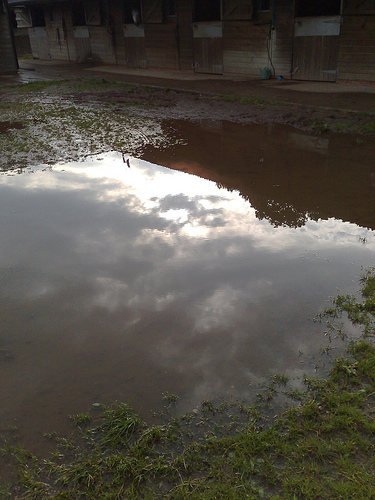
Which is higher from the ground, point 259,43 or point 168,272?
point 259,43

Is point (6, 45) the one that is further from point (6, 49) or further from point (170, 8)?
point (170, 8)

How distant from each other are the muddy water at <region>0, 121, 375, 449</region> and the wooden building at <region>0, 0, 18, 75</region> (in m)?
18.2

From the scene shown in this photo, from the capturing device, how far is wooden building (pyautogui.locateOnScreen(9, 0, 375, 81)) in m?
13.5

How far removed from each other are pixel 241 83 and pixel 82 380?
14.2m

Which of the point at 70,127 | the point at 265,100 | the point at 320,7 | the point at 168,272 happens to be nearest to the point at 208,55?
the point at 320,7

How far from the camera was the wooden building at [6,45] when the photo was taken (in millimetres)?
21859

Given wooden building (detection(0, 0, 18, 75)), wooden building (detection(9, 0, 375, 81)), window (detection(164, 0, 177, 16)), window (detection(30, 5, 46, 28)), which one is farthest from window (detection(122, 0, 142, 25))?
window (detection(30, 5, 46, 28))

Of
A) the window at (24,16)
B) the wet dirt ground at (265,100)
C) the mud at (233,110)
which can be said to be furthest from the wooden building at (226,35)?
the mud at (233,110)

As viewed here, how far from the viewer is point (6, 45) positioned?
22.8m

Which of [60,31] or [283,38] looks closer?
[283,38]

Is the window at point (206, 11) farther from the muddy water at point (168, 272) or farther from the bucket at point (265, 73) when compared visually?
the muddy water at point (168, 272)

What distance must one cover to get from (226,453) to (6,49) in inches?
994

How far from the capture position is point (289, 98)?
12188 millimetres

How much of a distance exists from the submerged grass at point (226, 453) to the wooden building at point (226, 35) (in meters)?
12.9
